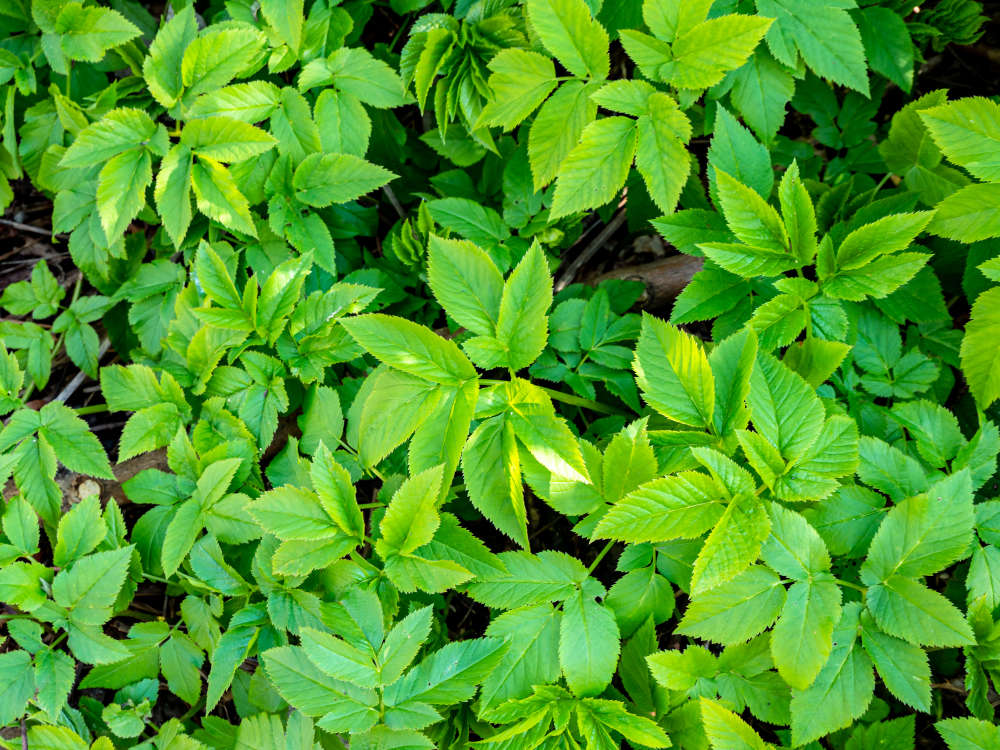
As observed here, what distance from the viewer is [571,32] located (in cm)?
185

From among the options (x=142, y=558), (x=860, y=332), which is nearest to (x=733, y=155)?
(x=860, y=332)

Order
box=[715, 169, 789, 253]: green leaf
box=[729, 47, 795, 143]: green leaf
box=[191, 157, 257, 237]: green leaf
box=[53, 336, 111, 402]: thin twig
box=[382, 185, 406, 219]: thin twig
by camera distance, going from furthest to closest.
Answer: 1. box=[53, 336, 111, 402]: thin twig
2. box=[382, 185, 406, 219]: thin twig
3. box=[191, 157, 257, 237]: green leaf
4. box=[729, 47, 795, 143]: green leaf
5. box=[715, 169, 789, 253]: green leaf

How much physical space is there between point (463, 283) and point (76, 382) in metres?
2.00

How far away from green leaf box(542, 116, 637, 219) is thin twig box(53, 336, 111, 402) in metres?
1.99

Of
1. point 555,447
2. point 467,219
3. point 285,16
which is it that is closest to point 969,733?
point 555,447

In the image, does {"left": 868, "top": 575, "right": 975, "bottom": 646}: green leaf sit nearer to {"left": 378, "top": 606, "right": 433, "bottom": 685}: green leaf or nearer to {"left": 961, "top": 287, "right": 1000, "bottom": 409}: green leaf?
{"left": 961, "top": 287, "right": 1000, "bottom": 409}: green leaf

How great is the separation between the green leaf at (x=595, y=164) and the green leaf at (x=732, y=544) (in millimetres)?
872

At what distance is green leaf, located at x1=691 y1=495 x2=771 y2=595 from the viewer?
4.70 feet

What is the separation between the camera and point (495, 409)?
1.64m

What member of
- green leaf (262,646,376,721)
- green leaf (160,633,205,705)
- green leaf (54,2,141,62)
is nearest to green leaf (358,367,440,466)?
green leaf (262,646,376,721)

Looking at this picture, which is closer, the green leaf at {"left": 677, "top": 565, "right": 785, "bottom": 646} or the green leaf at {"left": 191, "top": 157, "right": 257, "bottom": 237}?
the green leaf at {"left": 677, "top": 565, "right": 785, "bottom": 646}

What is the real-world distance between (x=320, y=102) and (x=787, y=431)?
170 centimetres

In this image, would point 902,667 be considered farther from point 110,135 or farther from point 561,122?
point 110,135

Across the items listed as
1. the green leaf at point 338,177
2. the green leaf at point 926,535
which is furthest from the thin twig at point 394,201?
the green leaf at point 926,535
